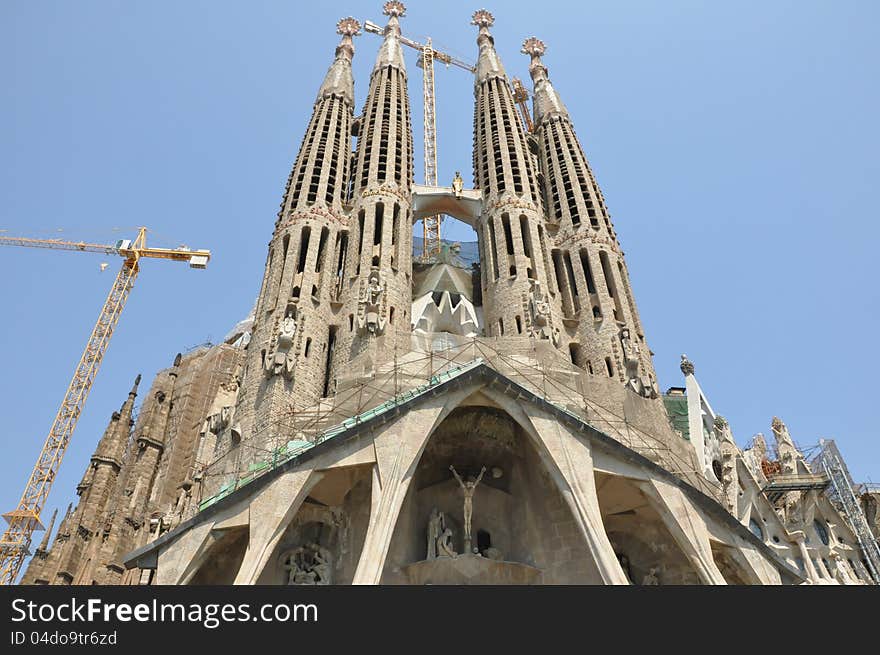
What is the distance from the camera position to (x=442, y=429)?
70.4 feet

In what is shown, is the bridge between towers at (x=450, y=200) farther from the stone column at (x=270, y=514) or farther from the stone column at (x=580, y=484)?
the stone column at (x=270, y=514)

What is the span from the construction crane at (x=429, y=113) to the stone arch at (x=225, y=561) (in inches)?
1045

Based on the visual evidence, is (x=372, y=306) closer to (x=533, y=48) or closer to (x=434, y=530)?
(x=434, y=530)

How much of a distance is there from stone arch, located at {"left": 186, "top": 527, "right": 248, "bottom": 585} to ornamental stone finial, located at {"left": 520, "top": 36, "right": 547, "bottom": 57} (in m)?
35.2

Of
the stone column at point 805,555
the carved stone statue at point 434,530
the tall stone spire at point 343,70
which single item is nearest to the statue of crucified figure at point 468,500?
the carved stone statue at point 434,530

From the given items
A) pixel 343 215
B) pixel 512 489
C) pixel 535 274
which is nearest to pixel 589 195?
pixel 535 274

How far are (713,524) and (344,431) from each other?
10.2m

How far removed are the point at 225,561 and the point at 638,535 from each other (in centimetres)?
1143

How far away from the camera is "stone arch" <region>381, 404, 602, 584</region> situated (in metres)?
19.8

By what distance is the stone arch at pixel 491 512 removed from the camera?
64.8ft

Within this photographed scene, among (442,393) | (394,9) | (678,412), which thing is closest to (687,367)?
(678,412)

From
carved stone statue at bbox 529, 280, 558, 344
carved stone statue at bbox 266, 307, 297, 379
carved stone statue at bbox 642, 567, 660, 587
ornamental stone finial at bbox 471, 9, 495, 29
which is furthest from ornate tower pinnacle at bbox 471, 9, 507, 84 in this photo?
carved stone statue at bbox 642, 567, 660, 587

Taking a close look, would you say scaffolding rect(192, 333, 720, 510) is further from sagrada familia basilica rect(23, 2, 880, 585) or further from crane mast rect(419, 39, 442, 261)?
crane mast rect(419, 39, 442, 261)

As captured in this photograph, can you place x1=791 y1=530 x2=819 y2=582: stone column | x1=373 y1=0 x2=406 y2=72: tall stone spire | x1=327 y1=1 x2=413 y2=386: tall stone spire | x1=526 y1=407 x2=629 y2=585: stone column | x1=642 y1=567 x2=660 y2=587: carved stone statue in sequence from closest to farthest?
1. x1=526 y1=407 x2=629 y2=585: stone column
2. x1=642 y1=567 x2=660 y2=587: carved stone statue
3. x1=327 y1=1 x2=413 y2=386: tall stone spire
4. x1=791 y1=530 x2=819 y2=582: stone column
5. x1=373 y1=0 x2=406 y2=72: tall stone spire
